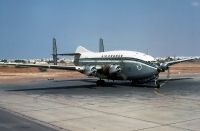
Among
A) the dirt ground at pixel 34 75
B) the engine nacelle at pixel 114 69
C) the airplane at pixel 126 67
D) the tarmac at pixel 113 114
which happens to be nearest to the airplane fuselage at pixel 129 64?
the airplane at pixel 126 67

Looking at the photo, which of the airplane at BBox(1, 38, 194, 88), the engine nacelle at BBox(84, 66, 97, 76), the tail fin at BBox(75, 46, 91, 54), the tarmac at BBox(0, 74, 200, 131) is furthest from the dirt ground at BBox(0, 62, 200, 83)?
the tarmac at BBox(0, 74, 200, 131)

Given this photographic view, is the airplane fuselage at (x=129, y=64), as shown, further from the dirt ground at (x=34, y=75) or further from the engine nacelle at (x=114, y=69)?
the dirt ground at (x=34, y=75)

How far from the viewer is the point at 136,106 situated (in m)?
21.9

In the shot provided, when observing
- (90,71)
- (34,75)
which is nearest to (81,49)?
(90,71)

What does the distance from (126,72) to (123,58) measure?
1.65 meters

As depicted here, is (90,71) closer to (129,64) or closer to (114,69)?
(114,69)

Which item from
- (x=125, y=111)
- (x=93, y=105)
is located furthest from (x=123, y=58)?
(x=125, y=111)

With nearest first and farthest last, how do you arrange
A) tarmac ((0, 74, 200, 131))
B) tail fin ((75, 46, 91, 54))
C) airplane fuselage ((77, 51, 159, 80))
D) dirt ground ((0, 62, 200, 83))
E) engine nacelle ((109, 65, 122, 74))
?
tarmac ((0, 74, 200, 131)), airplane fuselage ((77, 51, 159, 80)), engine nacelle ((109, 65, 122, 74)), tail fin ((75, 46, 91, 54)), dirt ground ((0, 62, 200, 83))

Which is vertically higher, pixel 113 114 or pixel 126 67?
pixel 126 67

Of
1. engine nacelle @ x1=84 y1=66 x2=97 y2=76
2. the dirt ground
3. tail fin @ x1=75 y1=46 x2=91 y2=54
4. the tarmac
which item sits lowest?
the tarmac

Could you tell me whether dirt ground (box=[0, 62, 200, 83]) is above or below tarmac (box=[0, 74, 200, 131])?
above

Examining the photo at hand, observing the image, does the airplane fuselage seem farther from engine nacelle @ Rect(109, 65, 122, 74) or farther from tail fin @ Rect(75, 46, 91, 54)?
tail fin @ Rect(75, 46, 91, 54)

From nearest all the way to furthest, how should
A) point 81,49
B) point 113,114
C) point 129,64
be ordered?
point 113,114
point 129,64
point 81,49

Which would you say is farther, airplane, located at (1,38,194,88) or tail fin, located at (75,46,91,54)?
tail fin, located at (75,46,91,54)
